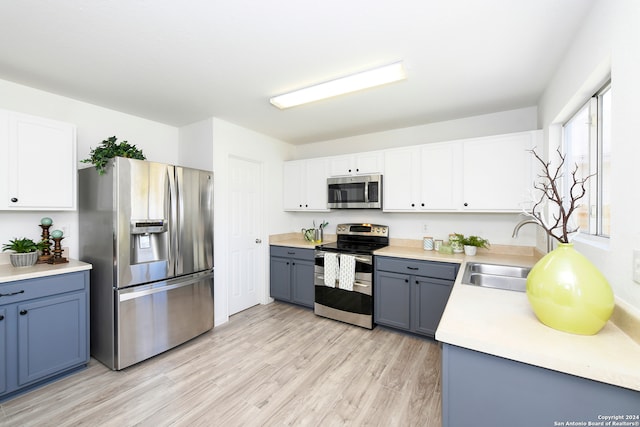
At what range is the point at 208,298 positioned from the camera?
2.90m

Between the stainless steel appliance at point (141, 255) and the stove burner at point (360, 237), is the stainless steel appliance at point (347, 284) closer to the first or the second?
the stove burner at point (360, 237)

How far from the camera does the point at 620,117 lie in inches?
44.2

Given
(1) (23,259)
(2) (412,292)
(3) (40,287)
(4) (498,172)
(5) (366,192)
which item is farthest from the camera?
(5) (366,192)

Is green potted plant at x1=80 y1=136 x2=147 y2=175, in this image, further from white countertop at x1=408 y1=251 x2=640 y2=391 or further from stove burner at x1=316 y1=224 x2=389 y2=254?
white countertop at x1=408 y1=251 x2=640 y2=391

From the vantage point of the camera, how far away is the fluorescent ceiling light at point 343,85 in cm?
202

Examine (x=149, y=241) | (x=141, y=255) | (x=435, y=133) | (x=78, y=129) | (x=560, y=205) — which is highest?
(x=435, y=133)

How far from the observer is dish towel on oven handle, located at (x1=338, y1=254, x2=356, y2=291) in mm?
3096

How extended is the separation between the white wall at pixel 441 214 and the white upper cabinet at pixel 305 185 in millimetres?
355

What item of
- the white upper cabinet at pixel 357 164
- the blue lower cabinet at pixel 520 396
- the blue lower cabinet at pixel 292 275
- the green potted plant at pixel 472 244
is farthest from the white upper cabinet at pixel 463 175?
the blue lower cabinet at pixel 520 396

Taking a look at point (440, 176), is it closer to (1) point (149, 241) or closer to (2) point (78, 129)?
(1) point (149, 241)

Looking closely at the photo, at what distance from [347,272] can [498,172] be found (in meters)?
1.90

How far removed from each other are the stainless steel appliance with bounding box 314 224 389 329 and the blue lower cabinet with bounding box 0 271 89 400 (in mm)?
2288

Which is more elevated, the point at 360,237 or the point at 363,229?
the point at 363,229

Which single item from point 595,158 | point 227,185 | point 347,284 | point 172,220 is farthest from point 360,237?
point 595,158
